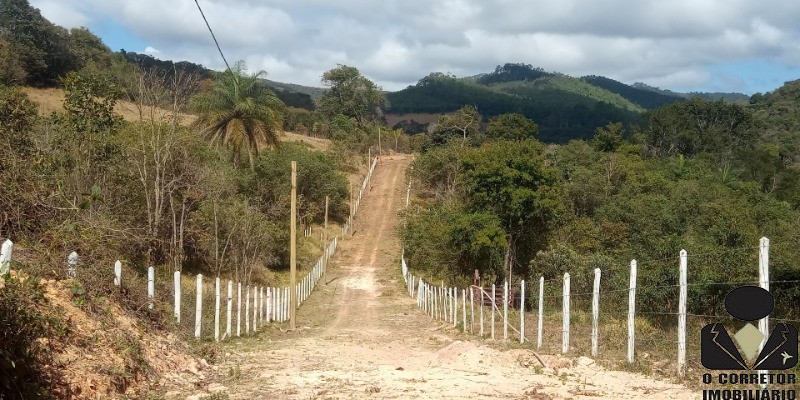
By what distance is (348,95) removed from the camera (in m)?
111

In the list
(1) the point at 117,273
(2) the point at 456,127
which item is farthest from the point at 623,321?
(2) the point at 456,127

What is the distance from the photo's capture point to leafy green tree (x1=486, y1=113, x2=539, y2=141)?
78.1m

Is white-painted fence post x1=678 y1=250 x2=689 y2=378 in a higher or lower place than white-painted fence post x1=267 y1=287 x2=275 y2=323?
higher

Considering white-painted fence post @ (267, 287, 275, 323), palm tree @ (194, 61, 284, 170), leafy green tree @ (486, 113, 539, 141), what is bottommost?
white-painted fence post @ (267, 287, 275, 323)

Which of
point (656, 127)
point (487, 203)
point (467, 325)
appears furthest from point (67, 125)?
point (656, 127)

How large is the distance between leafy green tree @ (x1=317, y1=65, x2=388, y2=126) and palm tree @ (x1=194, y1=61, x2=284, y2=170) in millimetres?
65515


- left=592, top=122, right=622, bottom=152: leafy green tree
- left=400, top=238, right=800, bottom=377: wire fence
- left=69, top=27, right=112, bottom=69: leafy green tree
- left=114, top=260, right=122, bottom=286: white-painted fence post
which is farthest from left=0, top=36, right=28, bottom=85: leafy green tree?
left=592, top=122, right=622, bottom=152: leafy green tree

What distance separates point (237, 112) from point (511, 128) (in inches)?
1732

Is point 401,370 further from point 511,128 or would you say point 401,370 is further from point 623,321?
point 511,128

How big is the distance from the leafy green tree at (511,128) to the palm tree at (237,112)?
3986cm

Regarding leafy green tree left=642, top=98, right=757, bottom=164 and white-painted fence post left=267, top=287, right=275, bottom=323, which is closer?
white-painted fence post left=267, top=287, right=275, bottom=323

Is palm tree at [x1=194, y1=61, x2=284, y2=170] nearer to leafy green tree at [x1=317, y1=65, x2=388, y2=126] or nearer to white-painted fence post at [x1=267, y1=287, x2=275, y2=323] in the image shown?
white-painted fence post at [x1=267, y1=287, x2=275, y2=323]

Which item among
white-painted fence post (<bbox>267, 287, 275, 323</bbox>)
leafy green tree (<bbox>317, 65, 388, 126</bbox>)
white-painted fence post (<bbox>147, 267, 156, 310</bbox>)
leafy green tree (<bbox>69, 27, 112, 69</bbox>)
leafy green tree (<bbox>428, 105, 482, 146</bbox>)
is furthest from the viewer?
leafy green tree (<bbox>317, 65, 388, 126</bbox>)

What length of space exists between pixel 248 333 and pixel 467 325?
7.24m
